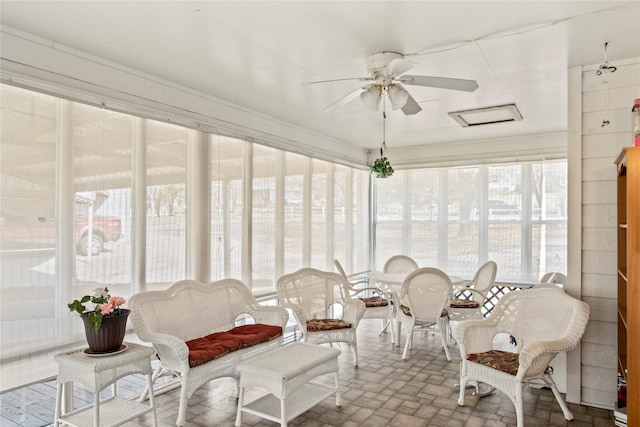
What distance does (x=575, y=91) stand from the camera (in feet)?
10.5

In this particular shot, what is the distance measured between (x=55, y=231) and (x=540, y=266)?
17.9ft

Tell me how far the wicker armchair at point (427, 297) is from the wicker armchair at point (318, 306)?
0.54m

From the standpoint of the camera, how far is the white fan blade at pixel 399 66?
8.49 feet

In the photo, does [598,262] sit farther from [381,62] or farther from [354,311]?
[381,62]

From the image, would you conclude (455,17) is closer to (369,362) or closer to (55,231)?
(55,231)

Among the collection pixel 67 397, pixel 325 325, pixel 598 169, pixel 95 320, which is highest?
pixel 598 169

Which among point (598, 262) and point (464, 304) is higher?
point (598, 262)

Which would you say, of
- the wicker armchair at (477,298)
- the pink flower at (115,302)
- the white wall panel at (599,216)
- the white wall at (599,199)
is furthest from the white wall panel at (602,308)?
the pink flower at (115,302)

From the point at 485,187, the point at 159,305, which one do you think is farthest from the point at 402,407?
the point at 485,187

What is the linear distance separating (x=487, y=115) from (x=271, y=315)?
3028 millimetres

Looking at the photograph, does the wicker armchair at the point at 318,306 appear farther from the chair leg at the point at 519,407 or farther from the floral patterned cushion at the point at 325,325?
the chair leg at the point at 519,407

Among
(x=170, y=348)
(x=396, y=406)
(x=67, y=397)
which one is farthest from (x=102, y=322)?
(x=396, y=406)

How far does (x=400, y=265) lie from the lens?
5.97 metres

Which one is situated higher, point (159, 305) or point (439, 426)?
point (159, 305)
